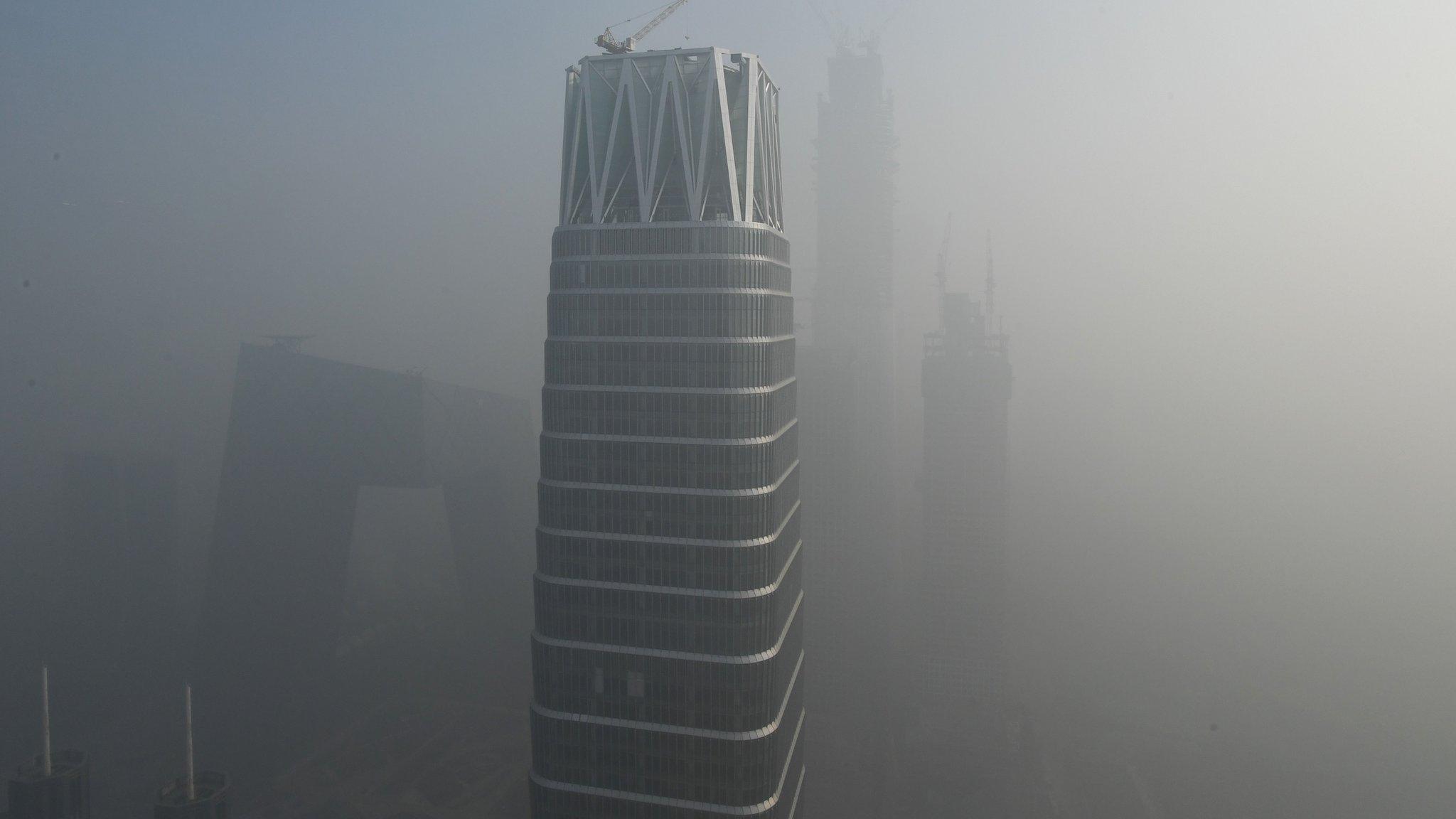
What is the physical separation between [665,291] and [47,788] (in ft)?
105

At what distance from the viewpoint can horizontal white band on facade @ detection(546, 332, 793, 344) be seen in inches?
1056

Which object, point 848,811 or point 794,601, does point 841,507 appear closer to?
point 848,811

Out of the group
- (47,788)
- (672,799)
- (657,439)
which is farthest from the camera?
(47,788)

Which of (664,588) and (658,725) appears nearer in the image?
(664,588)

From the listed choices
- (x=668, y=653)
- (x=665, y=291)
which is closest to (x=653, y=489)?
(x=668, y=653)

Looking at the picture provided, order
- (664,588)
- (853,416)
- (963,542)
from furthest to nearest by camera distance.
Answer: (853,416)
(963,542)
(664,588)

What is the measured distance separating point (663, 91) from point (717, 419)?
10.4 m

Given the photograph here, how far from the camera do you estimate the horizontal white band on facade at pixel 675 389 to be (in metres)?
26.9

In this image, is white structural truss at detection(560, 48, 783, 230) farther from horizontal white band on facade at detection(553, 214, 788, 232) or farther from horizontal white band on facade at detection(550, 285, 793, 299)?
horizontal white band on facade at detection(550, 285, 793, 299)

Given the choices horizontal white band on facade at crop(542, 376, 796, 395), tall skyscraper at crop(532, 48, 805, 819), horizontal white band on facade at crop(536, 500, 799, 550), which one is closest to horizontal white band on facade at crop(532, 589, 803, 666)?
tall skyscraper at crop(532, 48, 805, 819)

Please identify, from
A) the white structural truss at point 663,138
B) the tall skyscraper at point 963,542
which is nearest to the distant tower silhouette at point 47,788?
the white structural truss at point 663,138

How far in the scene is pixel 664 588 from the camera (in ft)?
89.8

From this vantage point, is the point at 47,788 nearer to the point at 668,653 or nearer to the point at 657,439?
the point at 668,653

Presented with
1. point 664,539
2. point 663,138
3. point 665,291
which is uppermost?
point 663,138
